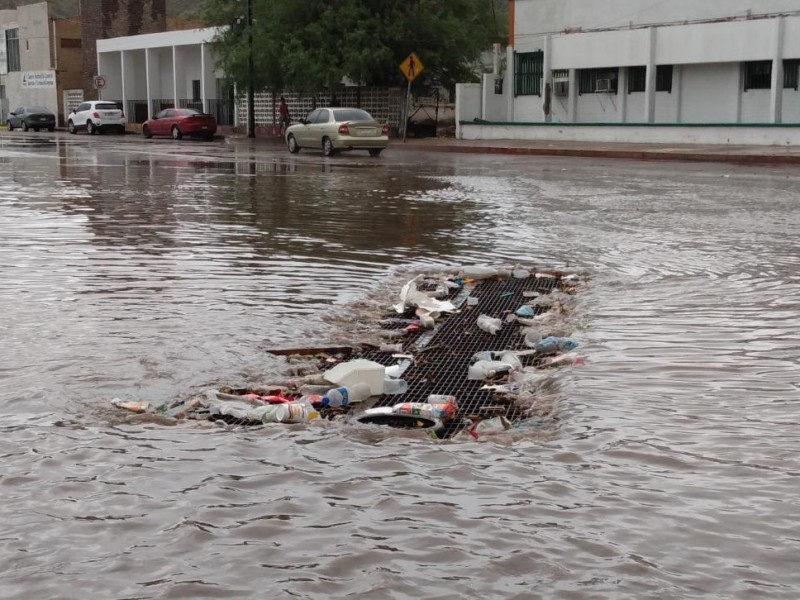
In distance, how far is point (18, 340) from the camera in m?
A: 7.15

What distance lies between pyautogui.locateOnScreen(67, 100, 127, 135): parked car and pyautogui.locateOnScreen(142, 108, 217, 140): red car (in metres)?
7.41

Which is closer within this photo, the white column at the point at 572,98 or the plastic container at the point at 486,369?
the plastic container at the point at 486,369

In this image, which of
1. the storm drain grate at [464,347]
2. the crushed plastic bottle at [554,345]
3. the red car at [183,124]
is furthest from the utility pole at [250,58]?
the crushed plastic bottle at [554,345]

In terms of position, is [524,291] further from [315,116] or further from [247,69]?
[247,69]

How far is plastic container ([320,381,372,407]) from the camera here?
19.0 ft

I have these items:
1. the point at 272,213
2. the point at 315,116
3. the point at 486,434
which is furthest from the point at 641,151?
the point at 486,434

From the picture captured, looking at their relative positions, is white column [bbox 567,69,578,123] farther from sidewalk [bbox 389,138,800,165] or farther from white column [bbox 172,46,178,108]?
white column [bbox 172,46,178,108]

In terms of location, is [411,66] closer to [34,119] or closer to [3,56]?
[34,119]

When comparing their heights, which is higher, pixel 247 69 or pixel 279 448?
pixel 247 69

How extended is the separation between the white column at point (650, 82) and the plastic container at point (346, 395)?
34.3 m

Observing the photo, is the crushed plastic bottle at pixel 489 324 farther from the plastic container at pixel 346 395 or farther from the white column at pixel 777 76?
the white column at pixel 777 76

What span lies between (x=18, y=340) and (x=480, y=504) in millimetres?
4011

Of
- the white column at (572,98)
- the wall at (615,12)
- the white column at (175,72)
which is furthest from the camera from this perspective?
the white column at (175,72)

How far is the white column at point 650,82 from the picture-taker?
37.9 metres
